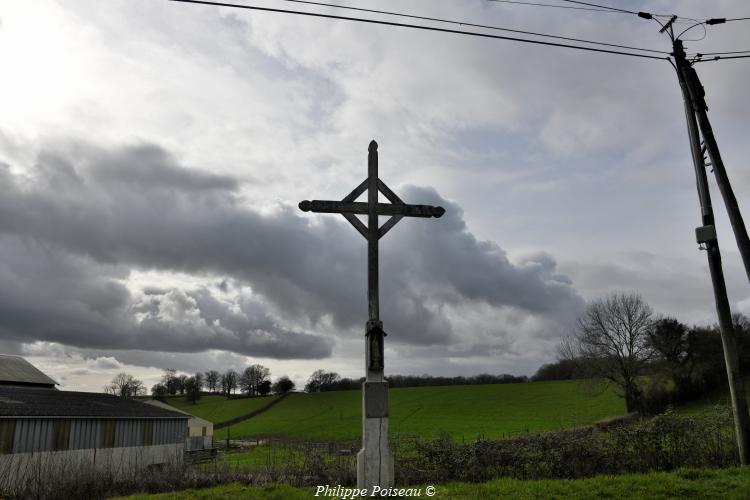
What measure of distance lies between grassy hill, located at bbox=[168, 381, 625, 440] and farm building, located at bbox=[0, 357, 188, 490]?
53.2ft

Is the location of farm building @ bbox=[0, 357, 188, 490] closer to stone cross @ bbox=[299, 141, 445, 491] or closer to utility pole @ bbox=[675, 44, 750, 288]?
stone cross @ bbox=[299, 141, 445, 491]

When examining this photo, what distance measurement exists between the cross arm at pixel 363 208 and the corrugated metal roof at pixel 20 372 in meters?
53.3

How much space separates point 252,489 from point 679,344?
46.4 meters

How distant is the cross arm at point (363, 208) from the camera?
29.4 feet

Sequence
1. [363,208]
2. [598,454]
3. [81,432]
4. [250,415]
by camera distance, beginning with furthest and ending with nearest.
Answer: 1. [250,415]
2. [81,432]
3. [598,454]
4. [363,208]

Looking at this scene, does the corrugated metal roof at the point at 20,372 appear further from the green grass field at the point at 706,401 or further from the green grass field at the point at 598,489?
the green grass field at the point at 706,401

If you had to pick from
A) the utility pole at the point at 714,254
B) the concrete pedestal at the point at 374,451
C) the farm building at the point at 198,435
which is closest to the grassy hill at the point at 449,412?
the farm building at the point at 198,435

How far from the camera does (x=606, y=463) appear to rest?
40.2ft

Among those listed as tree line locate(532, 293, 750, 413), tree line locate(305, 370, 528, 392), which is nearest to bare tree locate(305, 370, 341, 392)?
tree line locate(305, 370, 528, 392)

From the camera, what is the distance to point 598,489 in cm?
934

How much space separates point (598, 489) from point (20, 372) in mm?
58939

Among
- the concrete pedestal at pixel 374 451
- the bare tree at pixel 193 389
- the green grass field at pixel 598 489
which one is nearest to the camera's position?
the concrete pedestal at pixel 374 451

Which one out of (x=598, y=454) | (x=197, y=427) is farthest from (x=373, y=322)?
(x=197, y=427)

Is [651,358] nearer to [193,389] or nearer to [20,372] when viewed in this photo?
[20,372]
